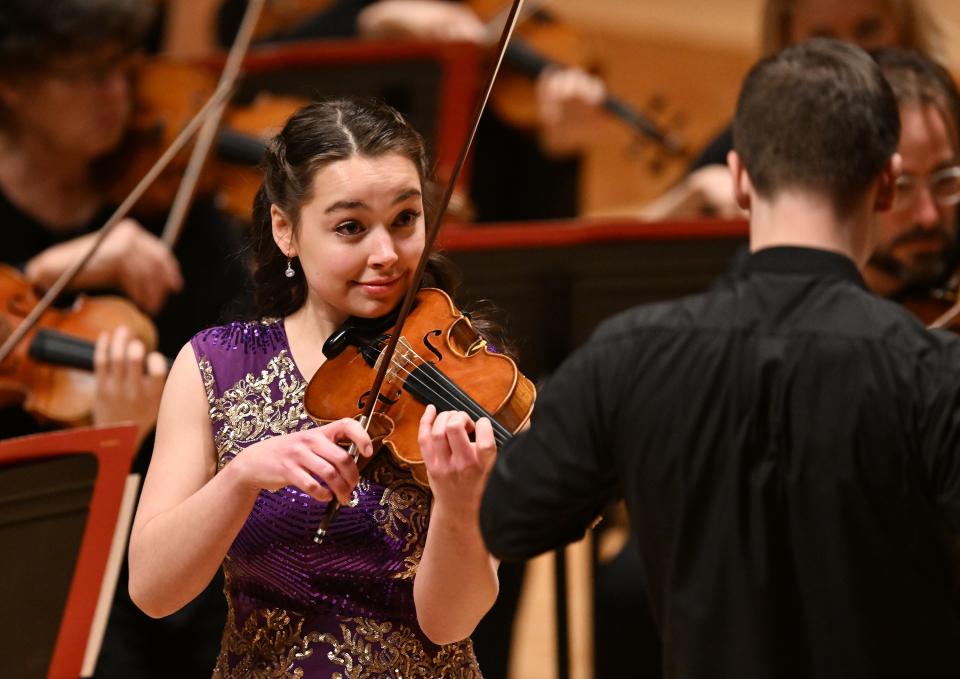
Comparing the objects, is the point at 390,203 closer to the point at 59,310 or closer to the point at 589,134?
the point at 59,310

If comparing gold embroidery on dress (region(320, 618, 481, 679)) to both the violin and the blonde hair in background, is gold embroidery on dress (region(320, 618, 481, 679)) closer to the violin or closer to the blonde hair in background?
the violin

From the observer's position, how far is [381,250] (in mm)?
1260

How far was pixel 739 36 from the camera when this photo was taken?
4.69 meters

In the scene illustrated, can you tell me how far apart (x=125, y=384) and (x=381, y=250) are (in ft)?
2.79

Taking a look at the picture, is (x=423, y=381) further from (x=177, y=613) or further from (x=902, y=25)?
(x=902, y=25)

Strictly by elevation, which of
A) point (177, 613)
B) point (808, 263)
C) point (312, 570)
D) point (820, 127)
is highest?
point (820, 127)

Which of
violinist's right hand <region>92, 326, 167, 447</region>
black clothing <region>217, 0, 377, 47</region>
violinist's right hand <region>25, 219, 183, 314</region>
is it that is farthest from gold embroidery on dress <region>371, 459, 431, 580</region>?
black clothing <region>217, 0, 377, 47</region>

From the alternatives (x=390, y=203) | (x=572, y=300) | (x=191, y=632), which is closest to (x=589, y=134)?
(x=572, y=300)

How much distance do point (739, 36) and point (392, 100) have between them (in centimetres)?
220

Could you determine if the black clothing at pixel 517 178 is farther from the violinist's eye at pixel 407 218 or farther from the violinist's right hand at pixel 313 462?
the violinist's right hand at pixel 313 462

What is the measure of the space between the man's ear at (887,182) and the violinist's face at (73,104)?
1596 mm

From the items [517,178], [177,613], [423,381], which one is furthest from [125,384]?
[517,178]

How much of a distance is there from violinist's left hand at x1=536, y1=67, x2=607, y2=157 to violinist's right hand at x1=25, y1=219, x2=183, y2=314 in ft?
3.62

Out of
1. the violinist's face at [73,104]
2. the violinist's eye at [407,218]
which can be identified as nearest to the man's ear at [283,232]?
the violinist's eye at [407,218]
